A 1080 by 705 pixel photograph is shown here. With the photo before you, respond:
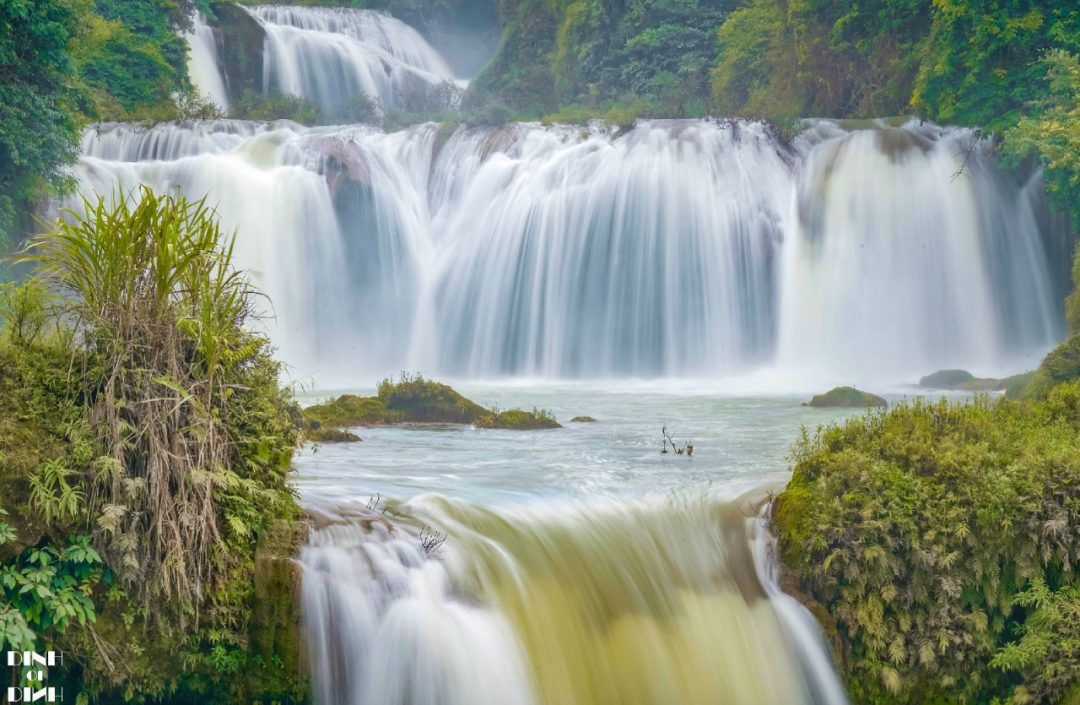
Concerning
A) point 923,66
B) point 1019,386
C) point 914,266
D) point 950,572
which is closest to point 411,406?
point 950,572

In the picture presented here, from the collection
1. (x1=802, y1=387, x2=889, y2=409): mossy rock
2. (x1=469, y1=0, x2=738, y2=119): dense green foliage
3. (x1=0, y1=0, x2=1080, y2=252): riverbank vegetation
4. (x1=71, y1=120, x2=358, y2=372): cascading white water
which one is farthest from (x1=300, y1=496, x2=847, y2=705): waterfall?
(x1=469, y1=0, x2=738, y2=119): dense green foliage

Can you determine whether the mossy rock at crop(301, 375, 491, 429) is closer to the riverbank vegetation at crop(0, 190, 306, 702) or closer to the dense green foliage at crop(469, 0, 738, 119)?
the riverbank vegetation at crop(0, 190, 306, 702)

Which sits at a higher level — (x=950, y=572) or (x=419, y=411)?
(x=419, y=411)

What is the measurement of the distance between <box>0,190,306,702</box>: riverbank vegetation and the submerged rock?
1559 centimetres

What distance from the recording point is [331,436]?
11375 mm

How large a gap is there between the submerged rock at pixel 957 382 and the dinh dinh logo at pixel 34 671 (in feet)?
54.5

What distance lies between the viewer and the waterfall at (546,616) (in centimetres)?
569

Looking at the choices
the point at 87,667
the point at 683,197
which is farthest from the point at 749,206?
the point at 87,667

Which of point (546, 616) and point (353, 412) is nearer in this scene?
point (546, 616)

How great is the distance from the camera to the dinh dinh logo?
480 cm

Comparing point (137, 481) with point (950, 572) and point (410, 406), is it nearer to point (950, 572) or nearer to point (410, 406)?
point (950, 572)

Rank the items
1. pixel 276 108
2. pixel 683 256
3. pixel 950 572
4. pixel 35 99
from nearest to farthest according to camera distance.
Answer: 1. pixel 950 572
2. pixel 35 99
3. pixel 683 256
4. pixel 276 108

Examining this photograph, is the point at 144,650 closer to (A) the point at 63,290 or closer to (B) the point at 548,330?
(A) the point at 63,290

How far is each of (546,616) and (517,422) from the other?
22.3 feet
